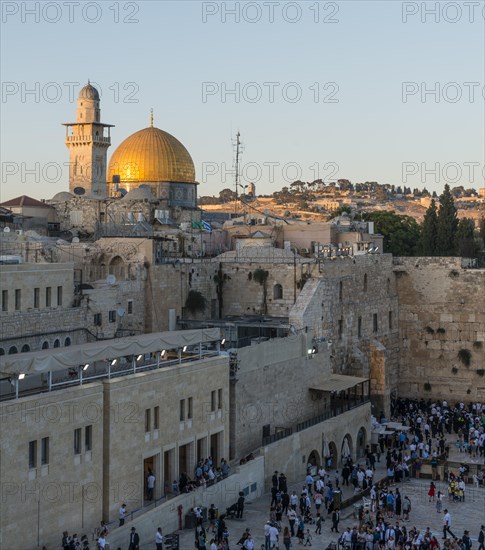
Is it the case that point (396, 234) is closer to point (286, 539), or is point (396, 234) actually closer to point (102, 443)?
point (286, 539)

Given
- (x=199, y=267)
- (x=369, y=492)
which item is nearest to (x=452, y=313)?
(x=199, y=267)

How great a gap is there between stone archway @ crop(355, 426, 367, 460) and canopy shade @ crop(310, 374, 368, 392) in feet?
5.41

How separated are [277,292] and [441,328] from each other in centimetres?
957

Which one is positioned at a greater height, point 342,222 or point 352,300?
point 342,222

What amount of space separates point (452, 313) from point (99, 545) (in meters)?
26.0

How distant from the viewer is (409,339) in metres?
44.5

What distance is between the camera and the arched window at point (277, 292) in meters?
38.2

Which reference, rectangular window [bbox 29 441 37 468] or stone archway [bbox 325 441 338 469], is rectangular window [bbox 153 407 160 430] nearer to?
rectangular window [bbox 29 441 37 468]

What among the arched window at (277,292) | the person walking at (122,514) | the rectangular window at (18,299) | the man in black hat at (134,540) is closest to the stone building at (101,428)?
the person walking at (122,514)

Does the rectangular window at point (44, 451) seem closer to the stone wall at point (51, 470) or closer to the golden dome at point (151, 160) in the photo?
the stone wall at point (51, 470)

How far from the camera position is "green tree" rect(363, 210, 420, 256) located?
6309cm

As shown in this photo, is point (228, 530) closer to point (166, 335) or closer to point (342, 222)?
point (166, 335)

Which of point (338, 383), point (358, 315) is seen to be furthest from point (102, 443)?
point (358, 315)

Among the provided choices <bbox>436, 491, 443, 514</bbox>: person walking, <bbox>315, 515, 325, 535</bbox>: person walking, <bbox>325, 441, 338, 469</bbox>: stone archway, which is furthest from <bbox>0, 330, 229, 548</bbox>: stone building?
<bbox>436, 491, 443, 514</bbox>: person walking
